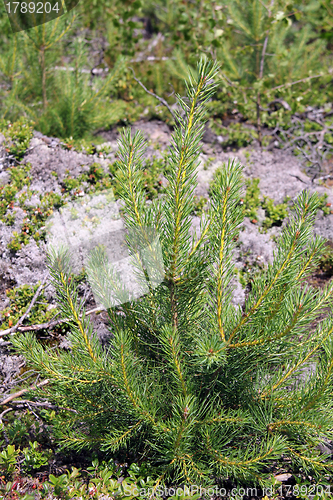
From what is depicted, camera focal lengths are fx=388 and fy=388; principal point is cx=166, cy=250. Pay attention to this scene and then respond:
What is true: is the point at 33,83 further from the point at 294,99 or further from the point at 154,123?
the point at 294,99

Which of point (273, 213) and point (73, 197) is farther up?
point (73, 197)

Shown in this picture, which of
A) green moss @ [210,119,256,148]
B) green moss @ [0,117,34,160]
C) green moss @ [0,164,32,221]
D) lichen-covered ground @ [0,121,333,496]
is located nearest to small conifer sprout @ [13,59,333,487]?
lichen-covered ground @ [0,121,333,496]

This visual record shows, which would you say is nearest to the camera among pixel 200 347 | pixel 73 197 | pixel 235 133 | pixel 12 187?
pixel 200 347

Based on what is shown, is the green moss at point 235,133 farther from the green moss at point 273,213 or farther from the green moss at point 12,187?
the green moss at point 12,187

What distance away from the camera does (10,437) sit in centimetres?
250

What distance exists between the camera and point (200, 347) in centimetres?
164

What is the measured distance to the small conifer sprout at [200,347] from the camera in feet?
5.72

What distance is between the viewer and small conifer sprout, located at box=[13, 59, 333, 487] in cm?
174

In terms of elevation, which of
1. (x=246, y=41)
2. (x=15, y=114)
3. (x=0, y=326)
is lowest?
(x=0, y=326)

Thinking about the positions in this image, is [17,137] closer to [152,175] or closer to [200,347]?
[152,175]

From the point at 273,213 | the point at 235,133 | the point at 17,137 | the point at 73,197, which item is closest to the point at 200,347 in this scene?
the point at 73,197

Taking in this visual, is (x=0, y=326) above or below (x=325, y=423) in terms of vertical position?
below

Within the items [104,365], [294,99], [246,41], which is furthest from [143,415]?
[246,41]

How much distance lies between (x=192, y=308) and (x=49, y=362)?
82cm
